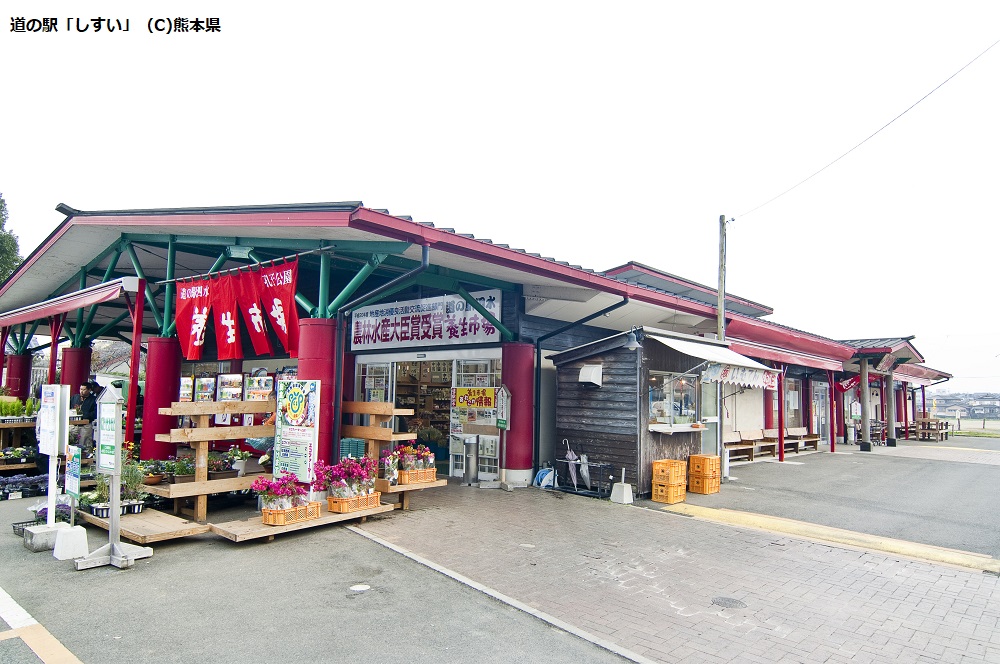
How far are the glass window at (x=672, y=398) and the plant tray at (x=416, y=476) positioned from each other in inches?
172

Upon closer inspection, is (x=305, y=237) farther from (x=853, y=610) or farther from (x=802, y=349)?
(x=802, y=349)

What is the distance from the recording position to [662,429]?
36.6ft

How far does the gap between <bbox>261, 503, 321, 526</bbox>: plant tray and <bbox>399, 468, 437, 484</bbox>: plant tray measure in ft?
5.55

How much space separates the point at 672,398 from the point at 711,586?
6.17m

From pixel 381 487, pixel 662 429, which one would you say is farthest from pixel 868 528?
pixel 381 487

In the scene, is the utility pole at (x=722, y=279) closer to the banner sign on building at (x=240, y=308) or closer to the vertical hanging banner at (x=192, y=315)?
the banner sign on building at (x=240, y=308)

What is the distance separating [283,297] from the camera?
9133mm

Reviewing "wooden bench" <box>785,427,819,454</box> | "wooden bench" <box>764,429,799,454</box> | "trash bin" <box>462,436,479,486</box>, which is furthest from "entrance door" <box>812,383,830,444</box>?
"trash bin" <box>462,436,479,486</box>

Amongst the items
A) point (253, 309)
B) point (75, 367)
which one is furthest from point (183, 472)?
point (75, 367)

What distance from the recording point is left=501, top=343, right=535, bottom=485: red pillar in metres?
11.9

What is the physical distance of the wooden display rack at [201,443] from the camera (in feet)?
26.6

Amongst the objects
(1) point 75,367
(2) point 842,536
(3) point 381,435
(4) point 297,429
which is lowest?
(2) point 842,536

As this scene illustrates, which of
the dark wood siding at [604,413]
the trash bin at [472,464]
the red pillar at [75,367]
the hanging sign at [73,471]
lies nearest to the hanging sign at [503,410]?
the trash bin at [472,464]

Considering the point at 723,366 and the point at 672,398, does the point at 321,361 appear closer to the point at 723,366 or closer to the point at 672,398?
the point at 672,398
